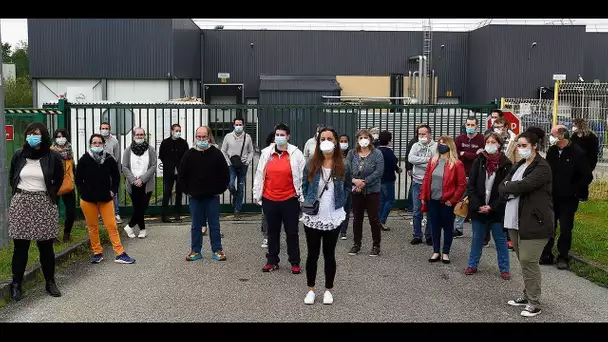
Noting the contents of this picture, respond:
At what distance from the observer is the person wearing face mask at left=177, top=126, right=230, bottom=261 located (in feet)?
30.0

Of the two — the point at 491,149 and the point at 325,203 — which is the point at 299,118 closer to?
the point at 491,149

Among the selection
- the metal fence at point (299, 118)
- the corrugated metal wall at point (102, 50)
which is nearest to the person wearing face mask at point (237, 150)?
the metal fence at point (299, 118)

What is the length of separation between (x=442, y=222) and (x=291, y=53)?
30.0 meters

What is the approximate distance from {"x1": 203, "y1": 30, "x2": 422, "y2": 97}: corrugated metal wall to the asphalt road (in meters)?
29.0

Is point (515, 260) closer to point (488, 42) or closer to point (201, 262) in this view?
point (201, 262)

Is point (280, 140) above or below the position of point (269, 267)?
above

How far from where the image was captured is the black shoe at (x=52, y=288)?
293 inches

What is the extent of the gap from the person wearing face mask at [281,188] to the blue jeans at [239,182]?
333 cm

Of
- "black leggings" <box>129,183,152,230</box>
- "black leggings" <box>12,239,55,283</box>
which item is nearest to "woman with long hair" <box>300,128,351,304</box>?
"black leggings" <box>12,239,55,283</box>

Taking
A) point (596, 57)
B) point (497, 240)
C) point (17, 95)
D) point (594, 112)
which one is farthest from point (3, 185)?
point (596, 57)

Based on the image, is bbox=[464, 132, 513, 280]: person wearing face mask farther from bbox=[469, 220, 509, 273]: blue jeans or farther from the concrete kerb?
the concrete kerb

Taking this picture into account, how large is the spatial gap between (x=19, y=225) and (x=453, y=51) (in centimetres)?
3575

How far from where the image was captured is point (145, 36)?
3181 cm

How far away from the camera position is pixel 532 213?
270 inches
